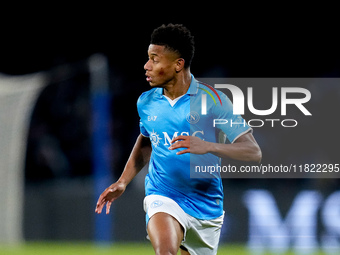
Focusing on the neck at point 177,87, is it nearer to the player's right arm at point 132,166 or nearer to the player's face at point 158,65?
the player's face at point 158,65

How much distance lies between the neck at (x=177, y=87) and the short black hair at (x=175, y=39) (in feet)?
0.27

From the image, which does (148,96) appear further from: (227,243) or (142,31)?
(142,31)

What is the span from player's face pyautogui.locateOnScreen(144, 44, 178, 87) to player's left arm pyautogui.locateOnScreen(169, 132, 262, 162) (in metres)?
0.59

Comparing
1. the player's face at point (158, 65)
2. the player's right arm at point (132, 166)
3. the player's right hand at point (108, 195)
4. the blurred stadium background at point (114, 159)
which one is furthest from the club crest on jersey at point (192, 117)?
the blurred stadium background at point (114, 159)

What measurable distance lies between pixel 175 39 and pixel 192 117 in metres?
0.58

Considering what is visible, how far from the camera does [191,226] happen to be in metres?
4.87

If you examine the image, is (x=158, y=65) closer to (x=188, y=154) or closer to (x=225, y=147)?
→ (x=188, y=154)

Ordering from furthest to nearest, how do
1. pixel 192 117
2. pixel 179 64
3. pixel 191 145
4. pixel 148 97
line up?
pixel 148 97
pixel 179 64
pixel 192 117
pixel 191 145

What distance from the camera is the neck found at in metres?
5.00

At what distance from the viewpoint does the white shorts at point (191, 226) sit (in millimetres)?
4738

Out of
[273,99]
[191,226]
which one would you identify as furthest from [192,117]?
[273,99]

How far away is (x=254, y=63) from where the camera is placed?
52.9 ft

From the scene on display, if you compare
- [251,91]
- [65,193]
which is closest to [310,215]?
[251,91]

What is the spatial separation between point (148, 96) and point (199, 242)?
1.15 meters
